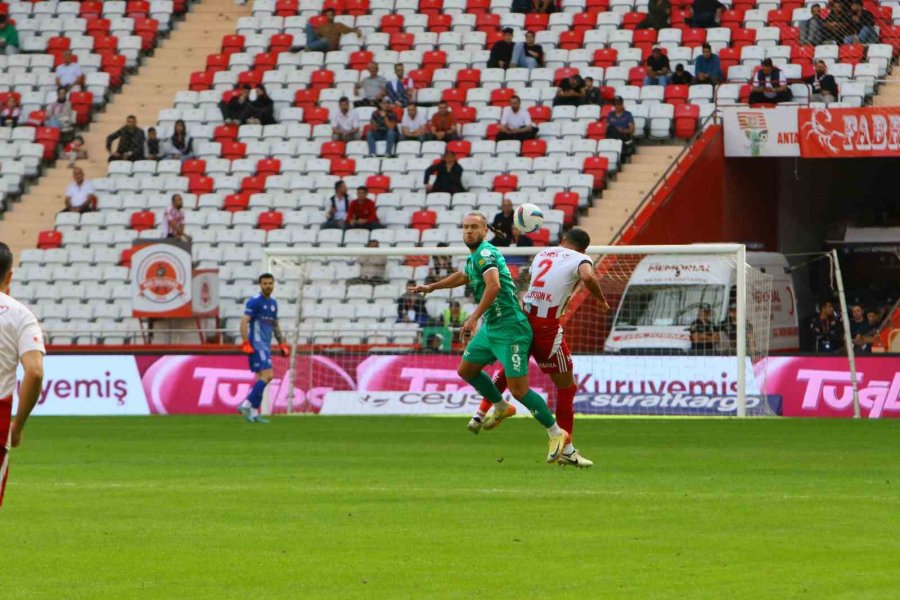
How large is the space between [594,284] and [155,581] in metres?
6.84

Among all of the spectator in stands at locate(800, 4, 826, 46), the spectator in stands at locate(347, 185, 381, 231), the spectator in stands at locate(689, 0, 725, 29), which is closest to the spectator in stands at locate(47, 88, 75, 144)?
the spectator in stands at locate(347, 185, 381, 231)

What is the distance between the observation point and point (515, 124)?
33750 mm

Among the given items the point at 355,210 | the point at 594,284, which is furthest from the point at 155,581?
the point at 355,210

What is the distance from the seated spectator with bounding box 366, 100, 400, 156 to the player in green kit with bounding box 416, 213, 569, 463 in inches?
741

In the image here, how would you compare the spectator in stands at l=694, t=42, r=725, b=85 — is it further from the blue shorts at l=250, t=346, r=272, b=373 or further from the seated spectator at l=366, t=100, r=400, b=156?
the blue shorts at l=250, t=346, r=272, b=373

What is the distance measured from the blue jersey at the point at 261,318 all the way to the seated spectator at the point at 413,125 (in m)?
11.0

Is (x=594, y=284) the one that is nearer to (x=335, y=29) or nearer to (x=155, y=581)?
(x=155, y=581)

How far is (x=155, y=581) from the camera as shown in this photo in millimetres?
8469

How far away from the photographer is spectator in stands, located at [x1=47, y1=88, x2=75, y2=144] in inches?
1487

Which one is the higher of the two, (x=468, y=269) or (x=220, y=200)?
(x=468, y=269)

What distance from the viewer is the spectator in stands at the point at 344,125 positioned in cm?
3516

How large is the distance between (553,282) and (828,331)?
1577cm

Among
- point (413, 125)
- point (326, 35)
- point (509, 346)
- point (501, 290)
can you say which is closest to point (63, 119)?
point (326, 35)

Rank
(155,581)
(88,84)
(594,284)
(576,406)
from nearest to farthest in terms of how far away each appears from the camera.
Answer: (155,581)
(594,284)
(576,406)
(88,84)
